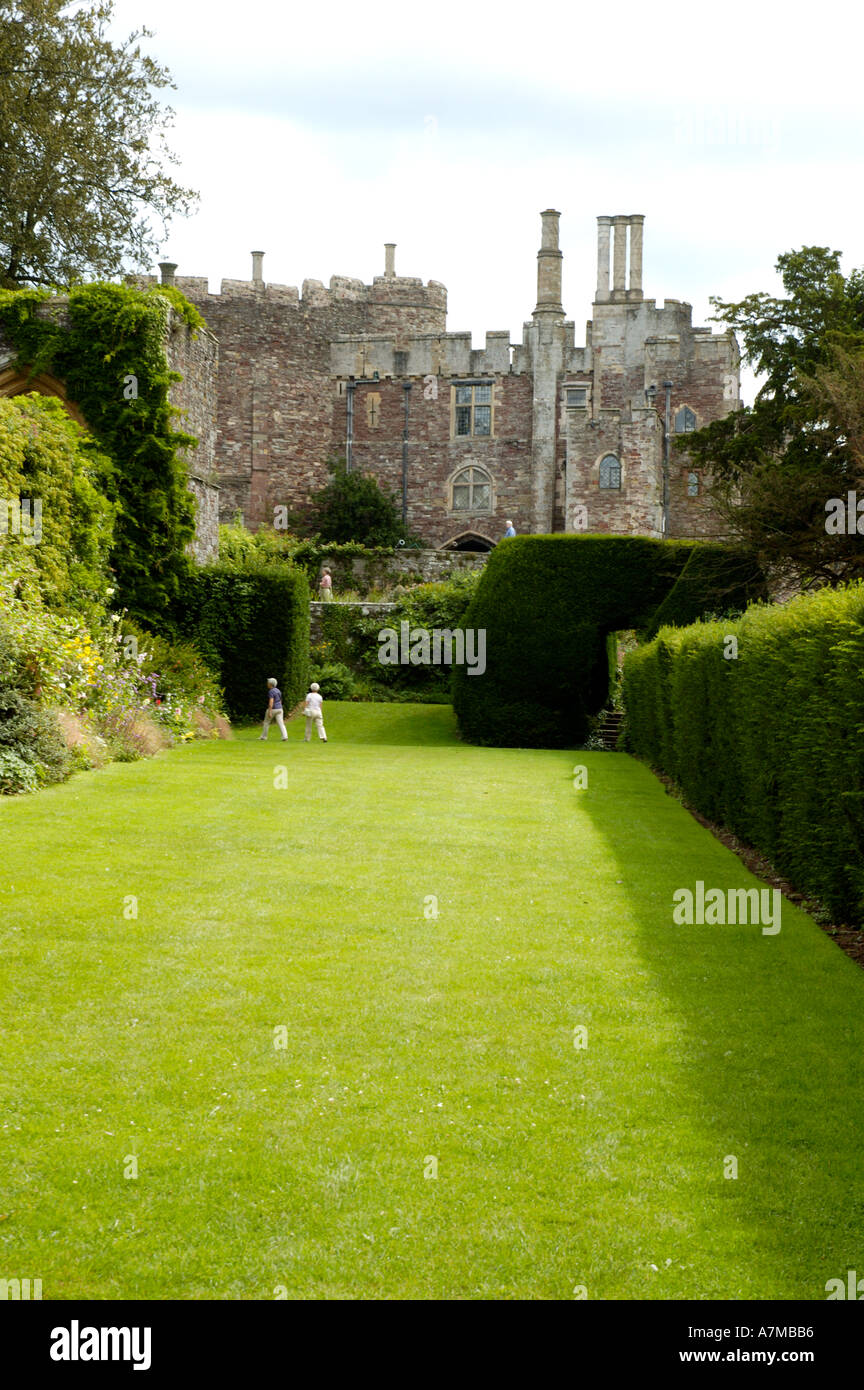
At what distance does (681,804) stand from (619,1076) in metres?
9.88

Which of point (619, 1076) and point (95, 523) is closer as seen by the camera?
point (619, 1076)

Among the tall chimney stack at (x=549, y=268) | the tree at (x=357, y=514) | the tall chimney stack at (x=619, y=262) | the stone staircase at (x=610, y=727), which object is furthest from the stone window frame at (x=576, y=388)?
the stone staircase at (x=610, y=727)

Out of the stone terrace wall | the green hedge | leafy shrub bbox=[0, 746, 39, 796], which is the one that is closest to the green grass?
leafy shrub bbox=[0, 746, 39, 796]

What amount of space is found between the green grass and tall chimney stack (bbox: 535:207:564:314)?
3471cm

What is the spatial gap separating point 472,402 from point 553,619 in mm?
21153

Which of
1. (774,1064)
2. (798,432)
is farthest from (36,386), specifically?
(774,1064)

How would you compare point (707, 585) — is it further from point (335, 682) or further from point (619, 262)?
point (619, 262)

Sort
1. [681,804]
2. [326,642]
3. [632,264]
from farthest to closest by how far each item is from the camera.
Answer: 1. [632,264]
2. [326,642]
3. [681,804]

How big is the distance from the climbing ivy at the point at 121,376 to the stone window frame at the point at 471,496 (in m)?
22.0

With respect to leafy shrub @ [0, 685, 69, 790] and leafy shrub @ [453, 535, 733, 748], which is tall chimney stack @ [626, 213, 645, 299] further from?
leafy shrub @ [0, 685, 69, 790]
